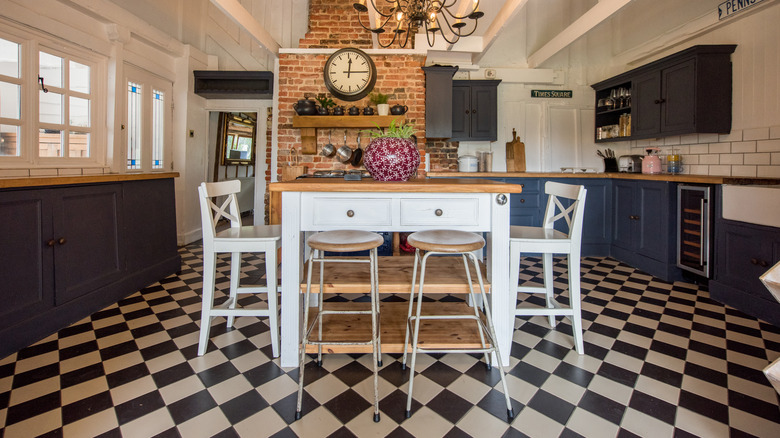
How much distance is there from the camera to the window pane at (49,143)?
333cm

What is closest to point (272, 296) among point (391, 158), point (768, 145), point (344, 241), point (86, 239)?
point (344, 241)

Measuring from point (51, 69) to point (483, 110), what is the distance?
16.1ft

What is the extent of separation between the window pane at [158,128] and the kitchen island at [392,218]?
393 centimetres

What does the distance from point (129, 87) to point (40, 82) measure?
1.20m

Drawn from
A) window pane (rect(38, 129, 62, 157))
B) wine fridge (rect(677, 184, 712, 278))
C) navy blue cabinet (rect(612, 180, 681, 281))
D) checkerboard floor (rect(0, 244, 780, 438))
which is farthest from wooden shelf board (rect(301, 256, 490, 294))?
window pane (rect(38, 129, 62, 157))

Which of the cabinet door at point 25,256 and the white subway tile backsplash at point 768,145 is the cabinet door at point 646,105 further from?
the cabinet door at point 25,256

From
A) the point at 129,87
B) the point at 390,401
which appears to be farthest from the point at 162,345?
the point at 129,87

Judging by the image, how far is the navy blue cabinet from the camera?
3729 millimetres

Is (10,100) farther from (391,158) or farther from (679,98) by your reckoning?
(679,98)

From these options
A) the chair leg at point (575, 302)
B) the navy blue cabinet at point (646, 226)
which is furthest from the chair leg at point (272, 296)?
the navy blue cabinet at point (646, 226)

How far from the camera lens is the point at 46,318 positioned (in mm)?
2420

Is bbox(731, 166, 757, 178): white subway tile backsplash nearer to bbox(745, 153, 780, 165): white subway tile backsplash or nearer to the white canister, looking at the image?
bbox(745, 153, 780, 165): white subway tile backsplash

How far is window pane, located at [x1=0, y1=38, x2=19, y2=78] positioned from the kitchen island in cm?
276

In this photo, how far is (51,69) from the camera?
3.38 meters
